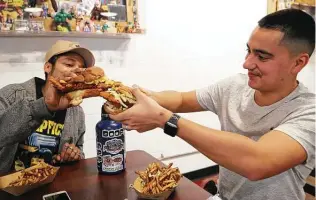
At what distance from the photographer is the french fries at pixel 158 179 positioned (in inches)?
41.4

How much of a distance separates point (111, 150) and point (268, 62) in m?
0.73

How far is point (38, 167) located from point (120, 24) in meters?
1.34

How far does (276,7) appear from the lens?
314cm

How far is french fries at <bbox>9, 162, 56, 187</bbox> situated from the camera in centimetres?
109

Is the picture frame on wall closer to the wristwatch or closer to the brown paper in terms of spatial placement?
the wristwatch

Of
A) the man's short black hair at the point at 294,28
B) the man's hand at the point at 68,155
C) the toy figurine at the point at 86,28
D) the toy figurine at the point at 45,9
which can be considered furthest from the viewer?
the toy figurine at the point at 86,28

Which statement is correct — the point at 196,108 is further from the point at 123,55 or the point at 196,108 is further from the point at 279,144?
the point at 123,55

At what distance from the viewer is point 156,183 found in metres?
1.07

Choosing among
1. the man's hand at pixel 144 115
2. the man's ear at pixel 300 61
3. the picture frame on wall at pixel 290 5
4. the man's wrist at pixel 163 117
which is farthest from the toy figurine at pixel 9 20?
the picture frame on wall at pixel 290 5

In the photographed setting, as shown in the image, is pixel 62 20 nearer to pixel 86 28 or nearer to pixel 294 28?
pixel 86 28

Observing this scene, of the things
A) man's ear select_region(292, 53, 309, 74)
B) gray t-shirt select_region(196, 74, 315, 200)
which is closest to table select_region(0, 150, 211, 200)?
gray t-shirt select_region(196, 74, 315, 200)

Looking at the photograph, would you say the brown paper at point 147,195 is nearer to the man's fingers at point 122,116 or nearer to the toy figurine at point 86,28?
the man's fingers at point 122,116

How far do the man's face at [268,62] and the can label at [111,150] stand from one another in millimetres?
604

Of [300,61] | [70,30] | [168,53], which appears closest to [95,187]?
[300,61]
